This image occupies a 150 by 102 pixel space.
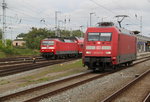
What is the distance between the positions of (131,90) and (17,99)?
4.91m

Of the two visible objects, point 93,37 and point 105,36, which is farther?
point 93,37

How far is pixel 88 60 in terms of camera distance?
18578 mm

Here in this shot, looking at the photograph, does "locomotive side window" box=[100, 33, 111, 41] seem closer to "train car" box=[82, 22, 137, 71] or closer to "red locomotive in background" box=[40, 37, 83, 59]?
"train car" box=[82, 22, 137, 71]

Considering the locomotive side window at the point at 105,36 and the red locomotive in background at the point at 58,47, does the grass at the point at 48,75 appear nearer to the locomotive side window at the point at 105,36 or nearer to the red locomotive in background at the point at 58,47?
the locomotive side window at the point at 105,36

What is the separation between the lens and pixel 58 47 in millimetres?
36438

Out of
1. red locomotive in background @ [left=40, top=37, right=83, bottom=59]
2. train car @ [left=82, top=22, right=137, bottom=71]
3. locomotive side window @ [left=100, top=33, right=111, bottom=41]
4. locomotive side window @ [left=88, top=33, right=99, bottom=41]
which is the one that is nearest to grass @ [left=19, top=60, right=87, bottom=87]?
train car @ [left=82, top=22, right=137, bottom=71]

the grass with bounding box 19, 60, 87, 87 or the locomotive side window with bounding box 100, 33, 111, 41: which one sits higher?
the locomotive side window with bounding box 100, 33, 111, 41

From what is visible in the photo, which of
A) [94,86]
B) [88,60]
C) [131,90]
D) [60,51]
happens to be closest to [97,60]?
[88,60]

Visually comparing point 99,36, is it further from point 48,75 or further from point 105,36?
point 48,75

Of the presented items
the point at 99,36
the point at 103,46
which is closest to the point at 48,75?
the point at 103,46

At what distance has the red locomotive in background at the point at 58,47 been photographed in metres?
35.8

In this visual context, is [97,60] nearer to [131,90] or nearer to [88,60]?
[88,60]

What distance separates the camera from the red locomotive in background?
117 ft

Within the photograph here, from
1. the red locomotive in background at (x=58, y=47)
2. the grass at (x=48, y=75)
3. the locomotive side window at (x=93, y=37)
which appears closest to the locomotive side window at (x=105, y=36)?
the locomotive side window at (x=93, y=37)
